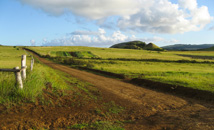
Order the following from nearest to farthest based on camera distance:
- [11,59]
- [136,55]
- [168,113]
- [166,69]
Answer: [168,113] < [166,69] < [11,59] < [136,55]

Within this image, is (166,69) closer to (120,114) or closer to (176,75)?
(176,75)

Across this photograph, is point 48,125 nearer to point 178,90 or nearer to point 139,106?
point 139,106

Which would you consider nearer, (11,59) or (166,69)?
(166,69)

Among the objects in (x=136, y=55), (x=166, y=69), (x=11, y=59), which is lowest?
(x=166, y=69)

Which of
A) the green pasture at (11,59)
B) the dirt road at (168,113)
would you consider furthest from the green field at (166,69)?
the green pasture at (11,59)

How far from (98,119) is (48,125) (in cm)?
199

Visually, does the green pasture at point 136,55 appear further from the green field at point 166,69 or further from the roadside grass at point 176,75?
the roadside grass at point 176,75

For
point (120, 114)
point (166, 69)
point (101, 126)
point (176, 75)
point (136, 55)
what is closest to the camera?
point (101, 126)

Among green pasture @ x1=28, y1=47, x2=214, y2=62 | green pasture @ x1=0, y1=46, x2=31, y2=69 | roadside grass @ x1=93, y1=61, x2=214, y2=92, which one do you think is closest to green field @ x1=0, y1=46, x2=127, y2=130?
roadside grass @ x1=93, y1=61, x2=214, y2=92

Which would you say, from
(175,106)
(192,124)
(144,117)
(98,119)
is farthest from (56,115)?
(175,106)

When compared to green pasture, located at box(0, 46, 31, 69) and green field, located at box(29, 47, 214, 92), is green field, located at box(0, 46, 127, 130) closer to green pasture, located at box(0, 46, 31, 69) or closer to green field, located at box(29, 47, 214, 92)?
green field, located at box(29, 47, 214, 92)

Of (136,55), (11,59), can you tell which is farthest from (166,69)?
(136,55)

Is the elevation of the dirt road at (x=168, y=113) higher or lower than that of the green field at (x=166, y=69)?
lower

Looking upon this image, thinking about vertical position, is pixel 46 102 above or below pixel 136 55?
below
